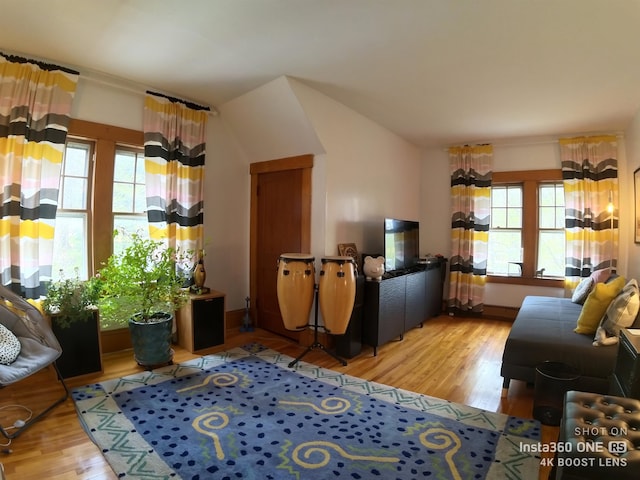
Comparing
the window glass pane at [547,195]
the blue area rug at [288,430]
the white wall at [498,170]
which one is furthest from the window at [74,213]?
the window glass pane at [547,195]

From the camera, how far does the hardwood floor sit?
6.09ft

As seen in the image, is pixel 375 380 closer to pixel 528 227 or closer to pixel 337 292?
pixel 337 292

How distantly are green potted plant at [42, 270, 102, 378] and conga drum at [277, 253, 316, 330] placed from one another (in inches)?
60.4

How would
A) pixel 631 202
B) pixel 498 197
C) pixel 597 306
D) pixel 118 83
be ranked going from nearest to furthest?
pixel 597 306, pixel 118 83, pixel 631 202, pixel 498 197

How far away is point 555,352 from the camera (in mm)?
2492

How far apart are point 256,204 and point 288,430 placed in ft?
9.06

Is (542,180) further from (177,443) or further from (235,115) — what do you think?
(177,443)

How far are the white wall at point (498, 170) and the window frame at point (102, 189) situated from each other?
4258mm

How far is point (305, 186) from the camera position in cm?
374

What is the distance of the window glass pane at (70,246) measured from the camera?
3.11 meters

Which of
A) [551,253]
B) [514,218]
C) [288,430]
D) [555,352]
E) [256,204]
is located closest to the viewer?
[288,430]

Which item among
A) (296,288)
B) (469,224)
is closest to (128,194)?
(296,288)

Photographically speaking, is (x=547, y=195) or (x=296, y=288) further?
(x=547, y=195)

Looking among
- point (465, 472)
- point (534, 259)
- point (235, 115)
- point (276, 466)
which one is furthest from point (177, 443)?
point (534, 259)
